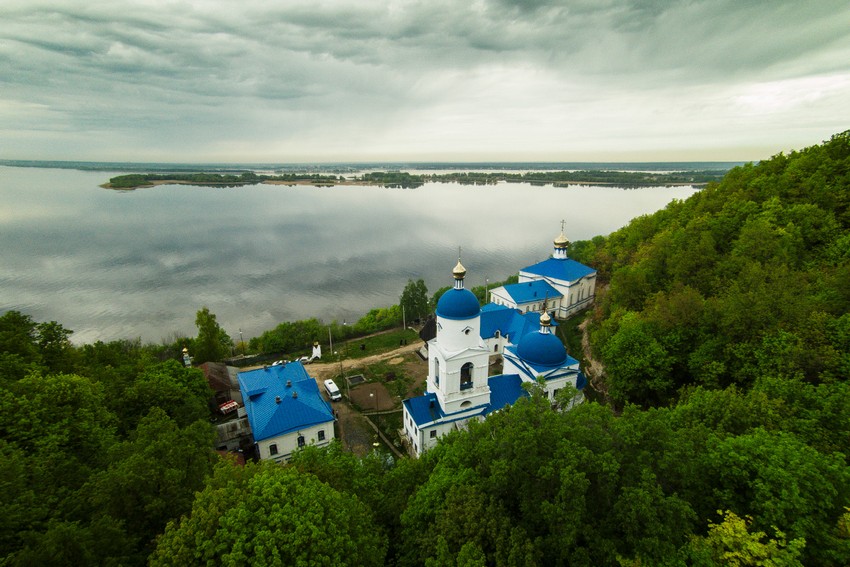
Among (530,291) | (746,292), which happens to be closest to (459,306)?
(746,292)

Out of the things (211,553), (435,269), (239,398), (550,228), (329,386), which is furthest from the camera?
(550,228)

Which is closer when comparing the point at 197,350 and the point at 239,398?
the point at 239,398

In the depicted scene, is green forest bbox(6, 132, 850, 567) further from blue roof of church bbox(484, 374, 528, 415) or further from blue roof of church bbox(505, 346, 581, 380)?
blue roof of church bbox(484, 374, 528, 415)

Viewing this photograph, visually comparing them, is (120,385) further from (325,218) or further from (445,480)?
(325,218)

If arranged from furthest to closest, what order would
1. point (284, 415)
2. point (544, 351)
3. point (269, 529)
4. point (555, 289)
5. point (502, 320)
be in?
point (555, 289) → point (502, 320) → point (544, 351) → point (284, 415) → point (269, 529)

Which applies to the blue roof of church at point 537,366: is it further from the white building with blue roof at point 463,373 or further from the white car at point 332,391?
the white car at point 332,391

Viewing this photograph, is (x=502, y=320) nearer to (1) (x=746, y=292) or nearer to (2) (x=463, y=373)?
(2) (x=463, y=373)

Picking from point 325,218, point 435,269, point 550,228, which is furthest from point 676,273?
point 325,218

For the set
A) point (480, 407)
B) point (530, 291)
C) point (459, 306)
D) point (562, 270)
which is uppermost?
point (459, 306)

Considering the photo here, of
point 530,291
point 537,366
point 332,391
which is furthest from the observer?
point 530,291
